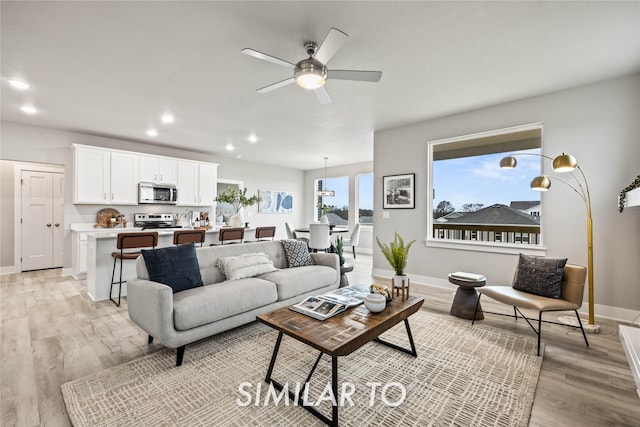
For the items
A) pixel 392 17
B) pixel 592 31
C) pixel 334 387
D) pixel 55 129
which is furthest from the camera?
pixel 55 129

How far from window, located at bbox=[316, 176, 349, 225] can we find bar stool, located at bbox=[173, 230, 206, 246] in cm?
487

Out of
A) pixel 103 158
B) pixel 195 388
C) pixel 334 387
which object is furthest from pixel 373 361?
pixel 103 158

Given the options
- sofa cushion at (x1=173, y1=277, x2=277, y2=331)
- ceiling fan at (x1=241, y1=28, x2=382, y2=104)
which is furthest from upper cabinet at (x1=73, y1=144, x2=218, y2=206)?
ceiling fan at (x1=241, y1=28, x2=382, y2=104)

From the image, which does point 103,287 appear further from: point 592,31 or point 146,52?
point 592,31

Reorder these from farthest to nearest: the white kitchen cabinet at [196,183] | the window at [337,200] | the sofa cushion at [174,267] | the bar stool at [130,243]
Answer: the window at [337,200], the white kitchen cabinet at [196,183], the bar stool at [130,243], the sofa cushion at [174,267]

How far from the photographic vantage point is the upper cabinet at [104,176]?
4961 mm

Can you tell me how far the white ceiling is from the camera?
209 centimetres

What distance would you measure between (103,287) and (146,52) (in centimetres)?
311

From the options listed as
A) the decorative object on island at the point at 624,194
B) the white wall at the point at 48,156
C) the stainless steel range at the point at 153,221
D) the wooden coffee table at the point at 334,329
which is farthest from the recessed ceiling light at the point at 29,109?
the decorative object on island at the point at 624,194

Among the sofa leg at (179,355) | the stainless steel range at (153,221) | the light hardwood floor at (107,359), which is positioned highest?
the stainless steel range at (153,221)

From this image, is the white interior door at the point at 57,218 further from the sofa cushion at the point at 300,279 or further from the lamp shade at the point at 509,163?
the lamp shade at the point at 509,163

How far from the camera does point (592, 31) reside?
7.52ft

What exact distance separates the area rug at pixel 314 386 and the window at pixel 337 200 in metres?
6.45

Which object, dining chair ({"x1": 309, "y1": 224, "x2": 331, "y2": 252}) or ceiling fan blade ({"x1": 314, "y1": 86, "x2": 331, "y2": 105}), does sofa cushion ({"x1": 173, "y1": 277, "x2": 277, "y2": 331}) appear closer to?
dining chair ({"x1": 309, "y1": 224, "x2": 331, "y2": 252})
